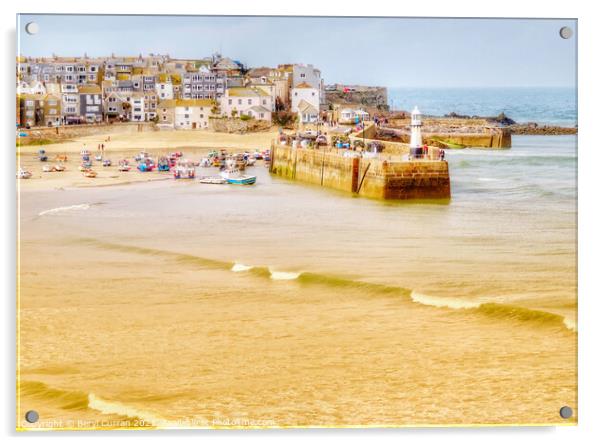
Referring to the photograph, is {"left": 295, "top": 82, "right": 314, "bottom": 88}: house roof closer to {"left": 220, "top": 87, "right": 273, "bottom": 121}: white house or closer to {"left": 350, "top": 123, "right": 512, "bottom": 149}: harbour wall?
{"left": 220, "top": 87, "right": 273, "bottom": 121}: white house

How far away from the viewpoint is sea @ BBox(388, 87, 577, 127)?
575 cm

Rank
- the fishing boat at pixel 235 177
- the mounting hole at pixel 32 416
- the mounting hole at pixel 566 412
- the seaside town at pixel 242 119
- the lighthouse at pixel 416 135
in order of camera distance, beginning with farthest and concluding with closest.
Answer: the fishing boat at pixel 235 177 → the lighthouse at pixel 416 135 → the seaside town at pixel 242 119 → the mounting hole at pixel 566 412 → the mounting hole at pixel 32 416

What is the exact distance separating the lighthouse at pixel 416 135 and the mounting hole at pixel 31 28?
2169 mm

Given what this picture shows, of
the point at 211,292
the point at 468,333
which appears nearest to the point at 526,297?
the point at 468,333

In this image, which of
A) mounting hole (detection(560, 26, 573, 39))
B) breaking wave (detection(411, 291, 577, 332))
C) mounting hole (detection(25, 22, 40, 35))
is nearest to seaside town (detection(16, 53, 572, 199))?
mounting hole (detection(25, 22, 40, 35))

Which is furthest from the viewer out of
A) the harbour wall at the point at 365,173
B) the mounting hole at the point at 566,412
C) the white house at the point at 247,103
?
the harbour wall at the point at 365,173

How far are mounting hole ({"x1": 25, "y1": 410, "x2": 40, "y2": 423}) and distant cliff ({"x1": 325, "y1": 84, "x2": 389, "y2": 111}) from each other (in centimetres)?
244

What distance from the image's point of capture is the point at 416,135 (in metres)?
6.27

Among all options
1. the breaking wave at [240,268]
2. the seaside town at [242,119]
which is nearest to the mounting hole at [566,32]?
the seaside town at [242,119]

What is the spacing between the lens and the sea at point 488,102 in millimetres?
5750

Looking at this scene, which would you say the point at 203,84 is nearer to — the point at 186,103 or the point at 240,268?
the point at 186,103

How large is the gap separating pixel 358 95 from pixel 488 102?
78cm

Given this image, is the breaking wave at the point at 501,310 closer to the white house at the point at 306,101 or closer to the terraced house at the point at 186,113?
the white house at the point at 306,101

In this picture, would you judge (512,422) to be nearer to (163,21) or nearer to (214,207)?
(214,207)
